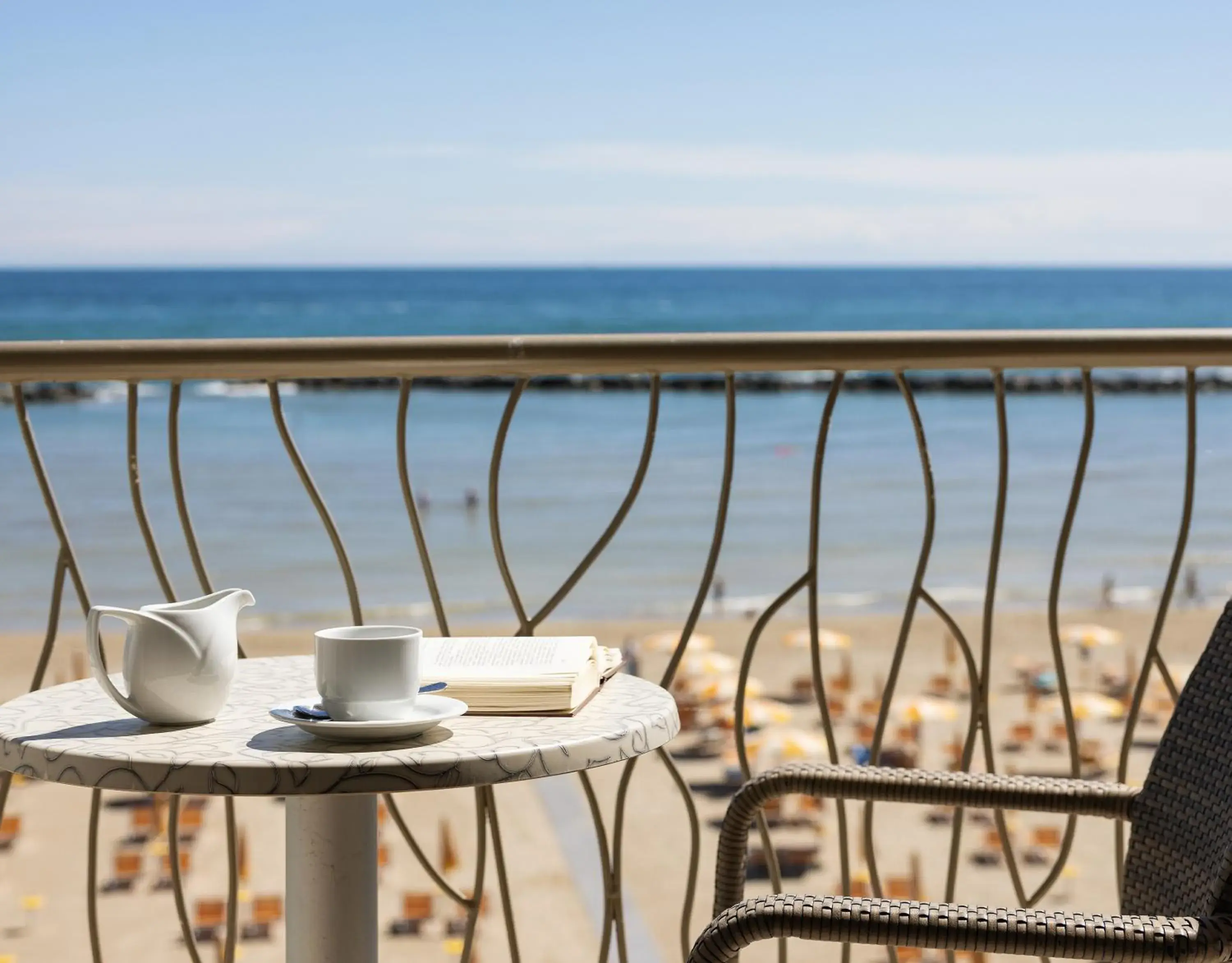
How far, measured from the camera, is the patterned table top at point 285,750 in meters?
1.08

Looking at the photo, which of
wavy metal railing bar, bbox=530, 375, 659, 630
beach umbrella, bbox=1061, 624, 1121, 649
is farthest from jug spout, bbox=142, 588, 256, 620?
beach umbrella, bbox=1061, 624, 1121, 649

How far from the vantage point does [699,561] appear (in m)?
11.6

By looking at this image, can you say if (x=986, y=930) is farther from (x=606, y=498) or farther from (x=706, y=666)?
(x=606, y=498)

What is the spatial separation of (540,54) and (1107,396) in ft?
74.4

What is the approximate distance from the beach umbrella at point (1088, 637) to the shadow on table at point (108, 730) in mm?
6949

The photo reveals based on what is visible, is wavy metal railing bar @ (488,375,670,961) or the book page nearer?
the book page

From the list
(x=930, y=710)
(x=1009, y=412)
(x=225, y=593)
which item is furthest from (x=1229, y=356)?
(x=1009, y=412)

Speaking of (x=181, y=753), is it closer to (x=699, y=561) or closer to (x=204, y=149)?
(x=699, y=561)

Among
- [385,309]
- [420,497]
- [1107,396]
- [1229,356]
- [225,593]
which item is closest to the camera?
[225,593]

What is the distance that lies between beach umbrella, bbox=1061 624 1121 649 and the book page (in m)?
6.64

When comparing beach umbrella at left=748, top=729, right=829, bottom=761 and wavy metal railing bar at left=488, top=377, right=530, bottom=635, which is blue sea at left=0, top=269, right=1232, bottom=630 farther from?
wavy metal railing bar at left=488, top=377, right=530, bottom=635

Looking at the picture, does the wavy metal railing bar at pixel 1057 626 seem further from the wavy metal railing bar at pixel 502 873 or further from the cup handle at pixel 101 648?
the cup handle at pixel 101 648

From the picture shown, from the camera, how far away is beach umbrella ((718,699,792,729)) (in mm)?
6066

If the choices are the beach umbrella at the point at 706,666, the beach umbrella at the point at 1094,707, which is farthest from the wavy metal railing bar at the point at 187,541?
the beach umbrella at the point at 1094,707
